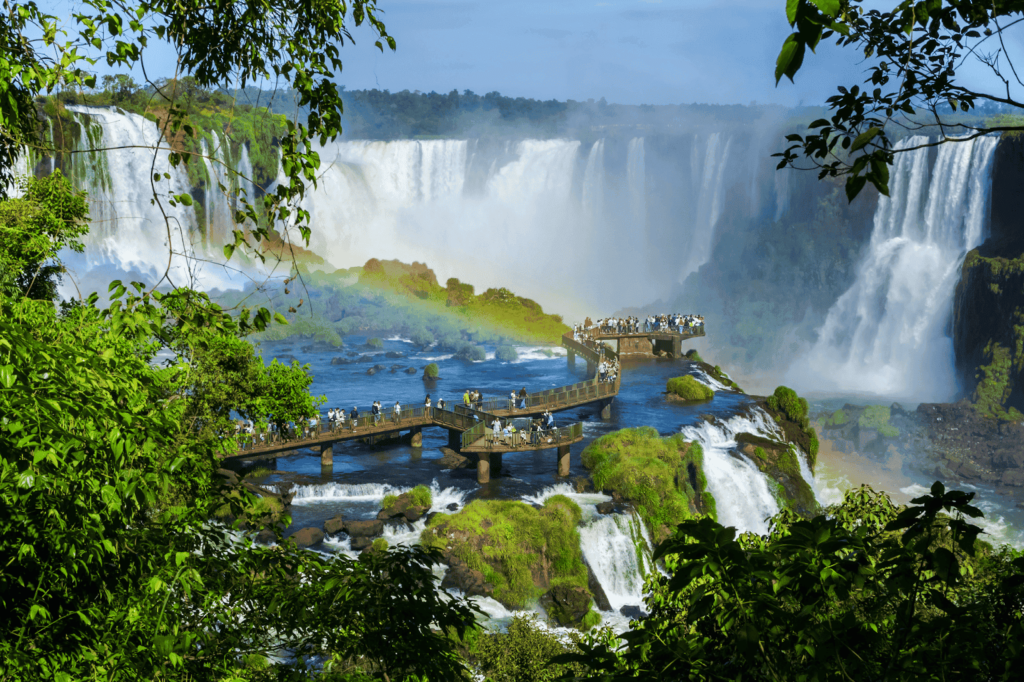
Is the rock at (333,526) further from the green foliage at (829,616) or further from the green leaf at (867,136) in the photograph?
the green leaf at (867,136)

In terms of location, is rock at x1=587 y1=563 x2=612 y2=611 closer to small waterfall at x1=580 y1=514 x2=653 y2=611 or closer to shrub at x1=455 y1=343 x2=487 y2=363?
small waterfall at x1=580 y1=514 x2=653 y2=611

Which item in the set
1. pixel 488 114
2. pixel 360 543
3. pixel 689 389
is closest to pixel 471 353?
pixel 689 389

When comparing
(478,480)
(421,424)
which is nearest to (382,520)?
(478,480)

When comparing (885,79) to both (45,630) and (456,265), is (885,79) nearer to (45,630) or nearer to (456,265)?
(45,630)

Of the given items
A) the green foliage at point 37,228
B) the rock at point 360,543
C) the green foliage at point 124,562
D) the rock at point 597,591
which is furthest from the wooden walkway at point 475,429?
the green foliage at point 124,562

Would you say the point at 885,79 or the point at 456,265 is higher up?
the point at 885,79

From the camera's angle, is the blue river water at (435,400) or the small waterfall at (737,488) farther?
the small waterfall at (737,488)
